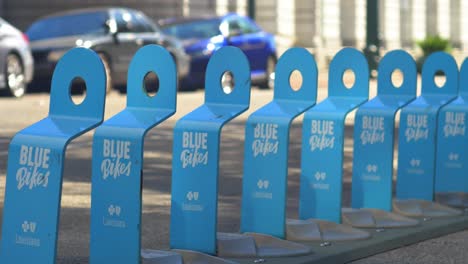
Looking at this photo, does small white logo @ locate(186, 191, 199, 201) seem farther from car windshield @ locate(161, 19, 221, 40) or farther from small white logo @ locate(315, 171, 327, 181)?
car windshield @ locate(161, 19, 221, 40)

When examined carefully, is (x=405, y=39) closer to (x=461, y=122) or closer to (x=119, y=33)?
(x=119, y=33)

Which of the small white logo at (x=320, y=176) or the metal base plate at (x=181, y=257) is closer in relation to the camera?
the metal base plate at (x=181, y=257)

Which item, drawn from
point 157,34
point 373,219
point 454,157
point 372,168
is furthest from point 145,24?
point 373,219

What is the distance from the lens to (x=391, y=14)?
4825 centimetres

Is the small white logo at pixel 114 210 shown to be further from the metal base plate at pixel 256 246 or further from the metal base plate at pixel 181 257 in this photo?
the metal base plate at pixel 256 246

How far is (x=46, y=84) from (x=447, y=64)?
15407mm

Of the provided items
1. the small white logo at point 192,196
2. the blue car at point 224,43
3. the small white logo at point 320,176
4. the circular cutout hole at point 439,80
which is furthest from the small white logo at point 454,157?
the blue car at point 224,43

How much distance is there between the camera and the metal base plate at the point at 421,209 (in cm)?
856

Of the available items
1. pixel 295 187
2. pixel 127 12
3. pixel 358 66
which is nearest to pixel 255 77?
pixel 127 12

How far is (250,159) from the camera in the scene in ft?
24.0

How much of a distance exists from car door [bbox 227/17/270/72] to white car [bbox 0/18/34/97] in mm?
5027

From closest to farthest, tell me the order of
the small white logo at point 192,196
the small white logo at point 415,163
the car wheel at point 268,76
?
the small white logo at point 192,196
the small white logo at point 415,163
the car wheel at point 268,76

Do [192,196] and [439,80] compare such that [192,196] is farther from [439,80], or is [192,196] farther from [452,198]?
[439,80]

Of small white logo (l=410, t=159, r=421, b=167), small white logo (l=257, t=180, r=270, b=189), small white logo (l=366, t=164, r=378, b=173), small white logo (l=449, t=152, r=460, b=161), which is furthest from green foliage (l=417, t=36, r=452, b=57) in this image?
small white logo (l=257, t=180, r=270, b=189)
